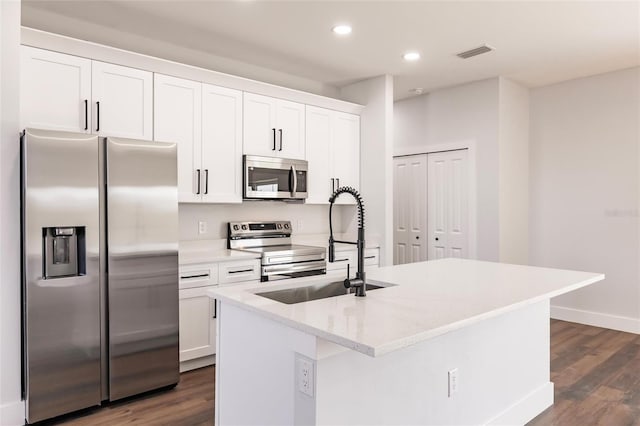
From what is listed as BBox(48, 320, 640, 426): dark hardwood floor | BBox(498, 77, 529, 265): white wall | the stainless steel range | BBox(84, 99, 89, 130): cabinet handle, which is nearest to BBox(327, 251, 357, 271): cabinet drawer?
the stainless steel range

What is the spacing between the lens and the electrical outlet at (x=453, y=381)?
210 cm

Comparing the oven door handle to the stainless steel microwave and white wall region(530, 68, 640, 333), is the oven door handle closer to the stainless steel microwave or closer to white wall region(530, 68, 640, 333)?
the stainless steel microwave

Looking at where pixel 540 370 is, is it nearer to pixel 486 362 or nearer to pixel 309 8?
pixel 486 362

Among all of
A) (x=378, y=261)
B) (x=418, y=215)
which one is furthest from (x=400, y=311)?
(x=418, y=215)

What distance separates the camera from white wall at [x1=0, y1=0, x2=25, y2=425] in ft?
7.90

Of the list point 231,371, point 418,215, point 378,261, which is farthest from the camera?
point 418,215

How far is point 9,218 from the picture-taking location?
2432 millimetres

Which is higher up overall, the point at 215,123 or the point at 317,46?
the point at 317,46

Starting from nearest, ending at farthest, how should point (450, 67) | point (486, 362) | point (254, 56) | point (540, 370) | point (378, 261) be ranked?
point (486, 362)
point (540, 370)
point (254, 56)
point (450, 67)
point (378, 261)

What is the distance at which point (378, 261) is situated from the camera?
4.71 m

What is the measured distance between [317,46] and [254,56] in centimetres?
66

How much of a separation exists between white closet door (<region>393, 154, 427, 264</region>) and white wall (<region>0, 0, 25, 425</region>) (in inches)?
171

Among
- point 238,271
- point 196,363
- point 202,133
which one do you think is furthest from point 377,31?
point 196,363

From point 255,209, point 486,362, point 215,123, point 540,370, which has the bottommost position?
point 540,370
